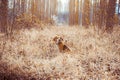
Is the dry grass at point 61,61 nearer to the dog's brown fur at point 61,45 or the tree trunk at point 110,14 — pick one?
the dog's brown fur at point 61,45

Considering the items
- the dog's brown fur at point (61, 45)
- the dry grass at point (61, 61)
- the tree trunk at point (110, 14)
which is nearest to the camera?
the dry grass at point (61, 61)

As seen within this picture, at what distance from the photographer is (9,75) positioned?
5645 mm

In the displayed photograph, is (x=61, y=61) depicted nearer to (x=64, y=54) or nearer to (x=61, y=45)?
(x=64, y=54)

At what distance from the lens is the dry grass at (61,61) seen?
5551 millimetres

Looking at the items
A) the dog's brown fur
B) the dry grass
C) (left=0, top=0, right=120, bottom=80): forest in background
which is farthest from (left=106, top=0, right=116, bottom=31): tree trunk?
the dog's brown fur

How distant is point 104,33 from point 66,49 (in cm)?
267

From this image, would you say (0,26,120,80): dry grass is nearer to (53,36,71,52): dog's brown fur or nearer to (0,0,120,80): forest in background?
(0,0,120,80): forest in background

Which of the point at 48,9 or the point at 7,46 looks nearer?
the point at 7,46

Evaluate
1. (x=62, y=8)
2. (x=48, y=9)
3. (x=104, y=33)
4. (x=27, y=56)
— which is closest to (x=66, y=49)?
(x=27, y=56)

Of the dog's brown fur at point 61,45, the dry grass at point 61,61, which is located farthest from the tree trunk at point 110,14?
the dog's brown fur at point 61,45

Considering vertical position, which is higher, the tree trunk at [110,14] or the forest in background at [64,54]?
the tree trunk at [110,14]

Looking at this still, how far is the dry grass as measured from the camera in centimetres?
555

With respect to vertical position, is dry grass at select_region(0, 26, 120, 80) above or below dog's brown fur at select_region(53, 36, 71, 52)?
below

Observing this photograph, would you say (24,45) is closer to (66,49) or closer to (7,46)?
(7,46)
